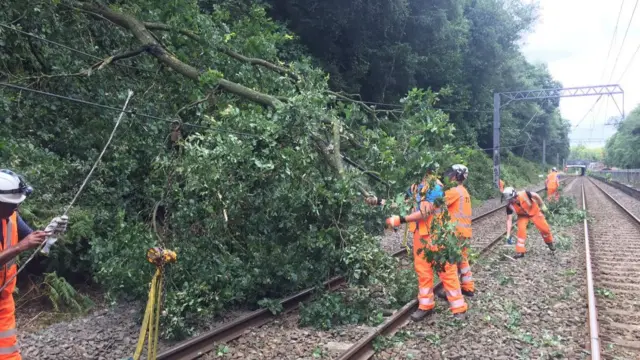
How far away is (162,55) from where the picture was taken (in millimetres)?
7879

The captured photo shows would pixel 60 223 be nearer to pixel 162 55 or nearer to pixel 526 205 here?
pixel 162 55

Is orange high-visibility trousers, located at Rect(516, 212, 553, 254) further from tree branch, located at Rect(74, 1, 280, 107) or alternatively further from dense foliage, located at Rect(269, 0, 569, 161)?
tree branch, located at Rect(74, 1, 280, 107)

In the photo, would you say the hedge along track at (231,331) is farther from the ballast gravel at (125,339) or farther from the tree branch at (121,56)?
the tree branch at (121,56)

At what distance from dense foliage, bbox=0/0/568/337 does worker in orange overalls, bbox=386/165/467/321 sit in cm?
32

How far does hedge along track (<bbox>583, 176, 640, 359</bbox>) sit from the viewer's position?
511 centimetres

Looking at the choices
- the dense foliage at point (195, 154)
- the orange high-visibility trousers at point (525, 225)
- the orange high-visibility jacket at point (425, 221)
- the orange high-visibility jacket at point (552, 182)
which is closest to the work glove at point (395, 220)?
the orange high-visibility jacket at point (425, 221)

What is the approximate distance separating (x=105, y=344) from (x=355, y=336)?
288 centimetres

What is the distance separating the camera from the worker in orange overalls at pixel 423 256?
18.9 ft

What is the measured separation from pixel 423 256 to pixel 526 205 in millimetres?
4597

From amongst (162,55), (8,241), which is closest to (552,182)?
(162,55)

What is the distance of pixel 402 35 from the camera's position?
20625 millimetres

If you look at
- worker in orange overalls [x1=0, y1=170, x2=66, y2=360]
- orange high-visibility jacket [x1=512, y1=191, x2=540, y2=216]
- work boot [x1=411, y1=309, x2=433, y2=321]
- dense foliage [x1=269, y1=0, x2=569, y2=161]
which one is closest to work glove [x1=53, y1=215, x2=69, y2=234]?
worker in orange overalls [x1=0, y1=170, x2=66, y2=360]

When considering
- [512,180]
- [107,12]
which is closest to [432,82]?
[512,180]

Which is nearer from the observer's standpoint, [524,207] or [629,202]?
[524,207]
